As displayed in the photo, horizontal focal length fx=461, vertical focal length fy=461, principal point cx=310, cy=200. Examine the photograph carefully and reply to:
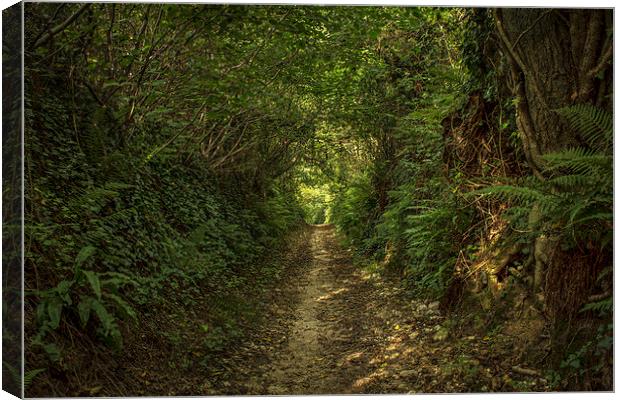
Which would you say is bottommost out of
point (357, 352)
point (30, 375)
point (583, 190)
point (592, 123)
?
point (357, 352)

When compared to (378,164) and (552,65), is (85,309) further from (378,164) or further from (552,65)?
(378,164)

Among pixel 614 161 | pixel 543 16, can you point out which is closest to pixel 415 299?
pixel 614 161

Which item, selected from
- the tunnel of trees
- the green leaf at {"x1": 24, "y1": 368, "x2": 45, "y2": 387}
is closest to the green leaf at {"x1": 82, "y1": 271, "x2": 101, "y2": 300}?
the tunnel of trees

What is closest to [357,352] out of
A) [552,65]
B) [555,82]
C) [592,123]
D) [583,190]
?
[583,190]

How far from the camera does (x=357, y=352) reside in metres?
3.71

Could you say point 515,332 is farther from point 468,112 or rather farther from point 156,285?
point 156,285

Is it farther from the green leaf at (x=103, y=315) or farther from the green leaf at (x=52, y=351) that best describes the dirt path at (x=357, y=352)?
the green leaf at (x=52, y=351)

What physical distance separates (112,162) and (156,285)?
1.47 m

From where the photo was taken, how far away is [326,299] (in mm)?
5102

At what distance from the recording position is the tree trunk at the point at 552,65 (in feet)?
11.3

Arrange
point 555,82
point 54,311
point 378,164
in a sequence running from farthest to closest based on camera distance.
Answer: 1. point 378,164
2. point 555,82
3. point 54,311

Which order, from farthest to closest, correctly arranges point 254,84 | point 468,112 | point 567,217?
point 254,84 → point 468,112 → point 567,217

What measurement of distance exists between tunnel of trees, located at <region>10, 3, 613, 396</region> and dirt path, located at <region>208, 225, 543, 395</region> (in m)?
0.25

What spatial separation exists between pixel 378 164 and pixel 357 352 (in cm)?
457
